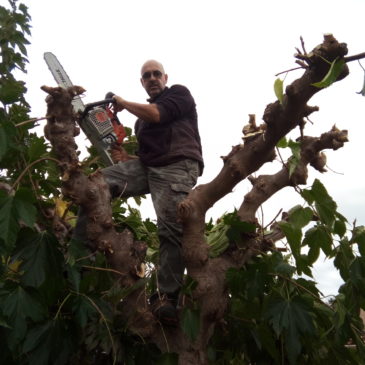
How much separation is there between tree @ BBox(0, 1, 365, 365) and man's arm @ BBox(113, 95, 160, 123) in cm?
37

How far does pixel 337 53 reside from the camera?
209cm

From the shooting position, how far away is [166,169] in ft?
10.1

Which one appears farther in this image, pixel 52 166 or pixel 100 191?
pixel 52 166

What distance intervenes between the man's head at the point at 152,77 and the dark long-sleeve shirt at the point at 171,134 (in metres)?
0.20

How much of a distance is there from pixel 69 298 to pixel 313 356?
1.54m

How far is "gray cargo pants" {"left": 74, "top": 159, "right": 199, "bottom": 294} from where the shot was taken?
284 cm

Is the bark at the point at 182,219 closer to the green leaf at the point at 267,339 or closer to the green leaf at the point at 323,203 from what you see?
the green leaf at the point at 323,203

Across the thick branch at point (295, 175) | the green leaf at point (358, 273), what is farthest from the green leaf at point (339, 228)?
the thick branch at point (295, 175)

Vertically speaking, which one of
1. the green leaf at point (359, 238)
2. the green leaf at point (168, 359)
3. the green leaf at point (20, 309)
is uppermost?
the green leaf at point (359, 238)

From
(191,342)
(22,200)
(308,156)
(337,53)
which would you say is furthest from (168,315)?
(337,53)

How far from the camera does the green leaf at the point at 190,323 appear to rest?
2449 millimetres

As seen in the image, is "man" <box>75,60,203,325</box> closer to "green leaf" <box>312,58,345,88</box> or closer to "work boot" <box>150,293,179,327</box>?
"work boot" <box>150,293,179,327</box>

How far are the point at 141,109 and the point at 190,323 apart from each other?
1.22m

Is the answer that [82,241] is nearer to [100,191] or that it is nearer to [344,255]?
[100,191]
